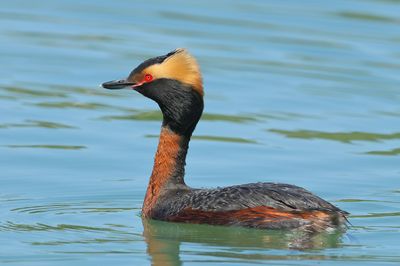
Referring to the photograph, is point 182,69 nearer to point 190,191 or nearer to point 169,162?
point 169,162

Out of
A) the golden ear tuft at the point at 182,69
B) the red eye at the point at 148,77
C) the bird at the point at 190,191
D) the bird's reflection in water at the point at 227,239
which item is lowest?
the bird's reflection in water at the point at 227,239

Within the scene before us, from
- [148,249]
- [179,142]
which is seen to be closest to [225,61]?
[179,142]

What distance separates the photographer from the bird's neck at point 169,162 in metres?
12.2

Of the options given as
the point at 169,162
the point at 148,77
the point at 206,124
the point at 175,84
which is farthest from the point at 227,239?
the point at 206,124

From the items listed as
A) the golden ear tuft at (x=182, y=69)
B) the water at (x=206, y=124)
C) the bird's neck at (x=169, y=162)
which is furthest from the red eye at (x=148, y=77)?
the water at (x=206, y=124)

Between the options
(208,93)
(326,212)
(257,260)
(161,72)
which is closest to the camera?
(257,260)

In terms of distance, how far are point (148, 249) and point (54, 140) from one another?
14.6ft

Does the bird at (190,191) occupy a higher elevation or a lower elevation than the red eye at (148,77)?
lower

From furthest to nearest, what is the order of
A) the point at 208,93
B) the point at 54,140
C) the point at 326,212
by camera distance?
the point at 208,93, the point at 54,140, the point at 326,212

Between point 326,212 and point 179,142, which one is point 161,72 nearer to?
point 179,142

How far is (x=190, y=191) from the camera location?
11938mm

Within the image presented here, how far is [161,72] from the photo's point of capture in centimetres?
1195

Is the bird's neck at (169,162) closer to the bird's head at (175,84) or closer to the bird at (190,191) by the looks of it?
the bird at (190,191)

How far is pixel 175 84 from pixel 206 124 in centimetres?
431
